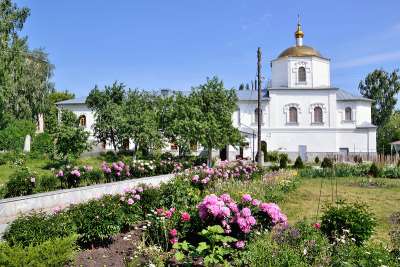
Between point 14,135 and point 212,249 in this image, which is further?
point 14,135

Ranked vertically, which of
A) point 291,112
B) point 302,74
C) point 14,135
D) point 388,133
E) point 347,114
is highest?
point 302,74

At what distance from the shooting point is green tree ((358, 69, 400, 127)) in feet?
167

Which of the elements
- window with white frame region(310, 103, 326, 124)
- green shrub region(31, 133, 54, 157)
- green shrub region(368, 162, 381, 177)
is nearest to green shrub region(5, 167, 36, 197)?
green shrub region(368, 162, 381, 177)

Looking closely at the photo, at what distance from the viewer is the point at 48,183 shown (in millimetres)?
10078

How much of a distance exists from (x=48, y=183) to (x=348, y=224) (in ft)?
24.1

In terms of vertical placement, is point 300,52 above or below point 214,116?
above

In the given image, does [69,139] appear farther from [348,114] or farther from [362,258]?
[348,114]

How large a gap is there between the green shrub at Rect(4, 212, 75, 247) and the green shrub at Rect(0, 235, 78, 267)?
24.5 inches

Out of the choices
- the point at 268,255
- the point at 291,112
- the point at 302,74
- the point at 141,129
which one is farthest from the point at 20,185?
the point at 302,74

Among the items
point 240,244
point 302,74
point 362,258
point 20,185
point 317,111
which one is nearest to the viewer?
point 362,258

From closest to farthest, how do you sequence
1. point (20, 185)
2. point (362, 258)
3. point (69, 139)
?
1. point (362, 258)
2. point (20, 185)
3. point (69, 139)

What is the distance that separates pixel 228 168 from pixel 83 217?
8547mm

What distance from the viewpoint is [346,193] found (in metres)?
14.4

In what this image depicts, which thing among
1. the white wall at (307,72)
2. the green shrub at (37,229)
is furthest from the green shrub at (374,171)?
the white wall at (307,72)
